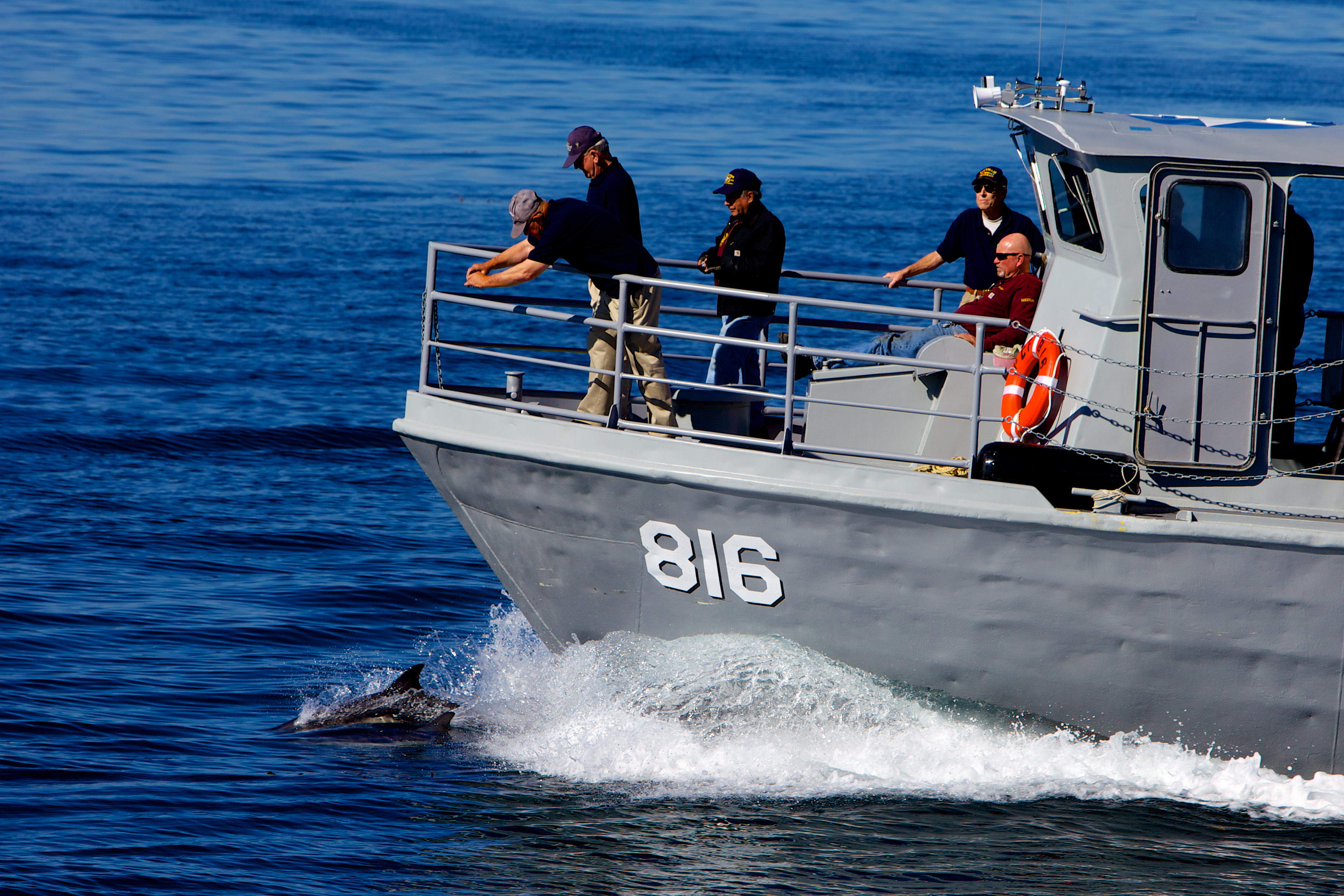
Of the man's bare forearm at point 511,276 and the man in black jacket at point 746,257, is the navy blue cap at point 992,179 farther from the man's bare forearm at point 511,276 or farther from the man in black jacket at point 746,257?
the man's bare forearm at point 511,276

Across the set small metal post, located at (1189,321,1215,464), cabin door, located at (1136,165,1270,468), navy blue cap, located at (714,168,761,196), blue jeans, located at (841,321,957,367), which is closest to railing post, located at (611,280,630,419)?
navy blue cap, located at (714,168,761,196)

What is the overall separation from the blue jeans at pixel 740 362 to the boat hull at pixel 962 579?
1.47 metres

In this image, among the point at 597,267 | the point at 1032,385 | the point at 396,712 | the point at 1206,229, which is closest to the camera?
the point at 1206,229

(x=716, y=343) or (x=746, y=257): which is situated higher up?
(x=746, y=257)

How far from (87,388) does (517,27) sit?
50512 millimetres

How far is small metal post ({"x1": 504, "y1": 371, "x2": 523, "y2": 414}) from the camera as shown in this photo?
775 cm

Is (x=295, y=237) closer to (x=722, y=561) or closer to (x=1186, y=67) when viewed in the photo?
(x=722, y=561)

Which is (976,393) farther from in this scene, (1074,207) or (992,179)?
(992,179)

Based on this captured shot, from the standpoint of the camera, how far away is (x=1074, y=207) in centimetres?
714

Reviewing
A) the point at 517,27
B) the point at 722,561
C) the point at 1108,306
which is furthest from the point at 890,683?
the point at 517,27

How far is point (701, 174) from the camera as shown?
33.4m

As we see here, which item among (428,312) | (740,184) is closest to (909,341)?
(740,184)

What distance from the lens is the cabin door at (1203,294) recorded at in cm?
660

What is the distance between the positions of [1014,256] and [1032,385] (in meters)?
0.94
